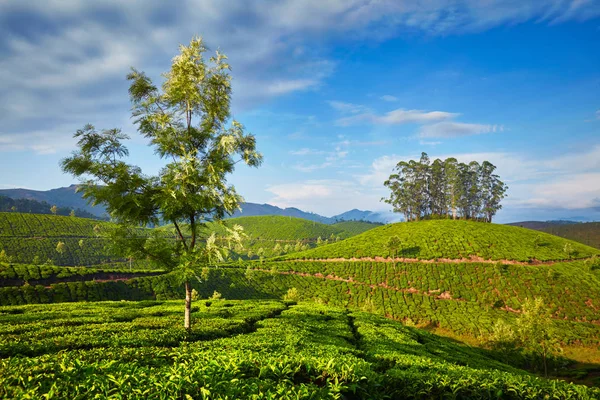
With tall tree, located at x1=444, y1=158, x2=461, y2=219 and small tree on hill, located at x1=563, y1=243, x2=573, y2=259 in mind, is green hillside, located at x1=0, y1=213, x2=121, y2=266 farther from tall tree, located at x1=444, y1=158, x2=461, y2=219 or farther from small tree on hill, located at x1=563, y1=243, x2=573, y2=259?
small tree on hill, located at x1=563, y1=243, x2=573, y2=259

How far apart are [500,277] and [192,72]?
92.0 metres

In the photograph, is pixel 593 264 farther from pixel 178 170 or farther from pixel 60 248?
pixel 60 248

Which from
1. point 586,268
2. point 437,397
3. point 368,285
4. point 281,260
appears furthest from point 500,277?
point 437,397

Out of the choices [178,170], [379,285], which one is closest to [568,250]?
[379,285]

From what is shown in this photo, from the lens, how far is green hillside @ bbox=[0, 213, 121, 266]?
121 meters

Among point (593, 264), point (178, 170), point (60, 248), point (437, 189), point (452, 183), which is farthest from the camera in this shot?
point (437, 189)

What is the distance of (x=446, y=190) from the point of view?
136 metres

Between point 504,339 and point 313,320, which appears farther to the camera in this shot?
point 504,339

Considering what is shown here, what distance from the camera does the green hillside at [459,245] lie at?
297 ft

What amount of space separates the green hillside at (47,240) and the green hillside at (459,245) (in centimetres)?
10336

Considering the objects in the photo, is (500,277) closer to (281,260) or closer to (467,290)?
(467,290)

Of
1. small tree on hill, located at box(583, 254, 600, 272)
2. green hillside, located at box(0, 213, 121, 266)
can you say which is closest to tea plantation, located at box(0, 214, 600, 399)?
small tree on hill, located at box(583, 254, 600, 272)

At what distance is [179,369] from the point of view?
6.27 m

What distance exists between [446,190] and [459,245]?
4828 centimetres
